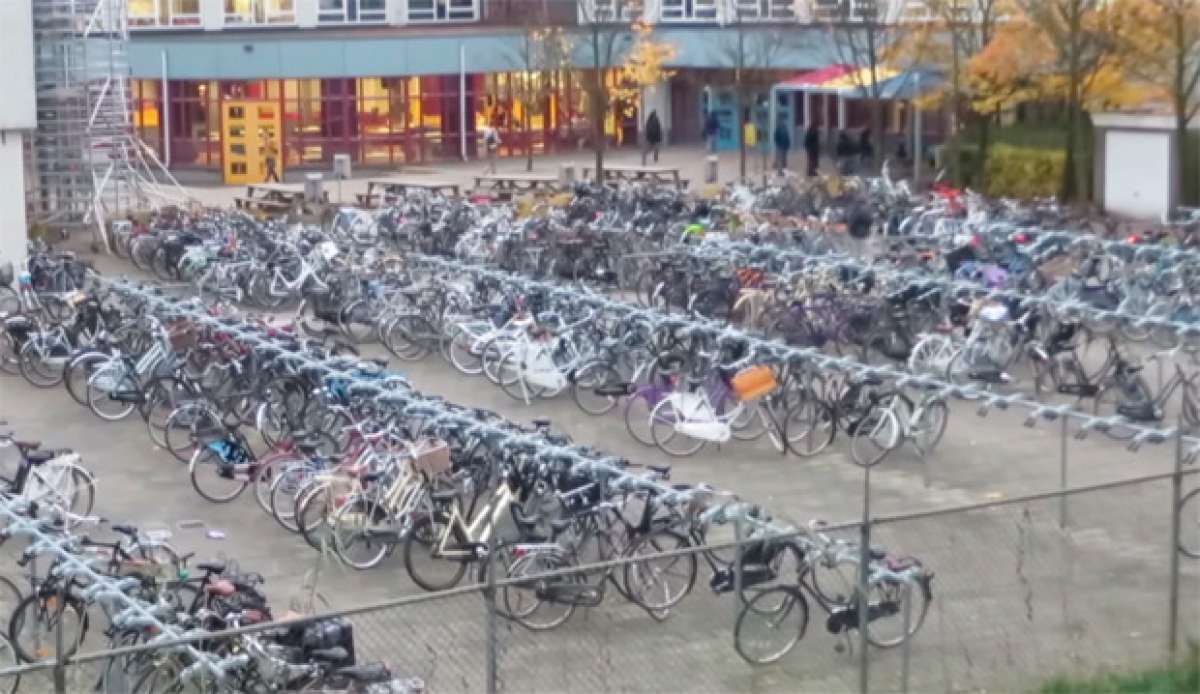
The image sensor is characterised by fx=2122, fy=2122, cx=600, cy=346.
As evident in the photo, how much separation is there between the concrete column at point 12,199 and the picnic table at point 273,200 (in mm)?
5604

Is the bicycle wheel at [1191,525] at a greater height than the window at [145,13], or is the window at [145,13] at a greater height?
the window at [145,13]

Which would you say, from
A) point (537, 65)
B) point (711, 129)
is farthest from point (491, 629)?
point (711, 129)

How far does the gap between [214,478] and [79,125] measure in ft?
54.5

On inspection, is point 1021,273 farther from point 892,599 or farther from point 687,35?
point 687,35

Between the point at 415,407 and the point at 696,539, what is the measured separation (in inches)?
114

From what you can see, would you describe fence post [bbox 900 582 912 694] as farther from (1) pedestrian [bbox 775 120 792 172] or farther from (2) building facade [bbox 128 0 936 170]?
(2) building facade [bbox 128 0 936 170]

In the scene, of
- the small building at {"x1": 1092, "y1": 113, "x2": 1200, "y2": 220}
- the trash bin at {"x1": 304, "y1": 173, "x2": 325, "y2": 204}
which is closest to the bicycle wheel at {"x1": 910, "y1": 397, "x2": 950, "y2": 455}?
the small building at {"x1": 1092, "y1": 113, "x2": 1200, "y2": 220}

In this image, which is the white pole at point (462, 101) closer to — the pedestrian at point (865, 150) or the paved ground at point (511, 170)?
the paved ground at point (511, 170)

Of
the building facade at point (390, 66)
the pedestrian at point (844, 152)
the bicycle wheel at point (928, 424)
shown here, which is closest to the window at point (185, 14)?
the building facade at point (390, 66)

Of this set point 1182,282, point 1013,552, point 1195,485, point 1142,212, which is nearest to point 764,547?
point 1013,552

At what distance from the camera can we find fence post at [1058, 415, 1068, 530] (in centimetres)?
1063

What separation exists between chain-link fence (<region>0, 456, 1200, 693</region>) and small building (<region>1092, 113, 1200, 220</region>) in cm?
1994

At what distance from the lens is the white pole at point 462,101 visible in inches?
1732

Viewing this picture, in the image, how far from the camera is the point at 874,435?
607 inches
